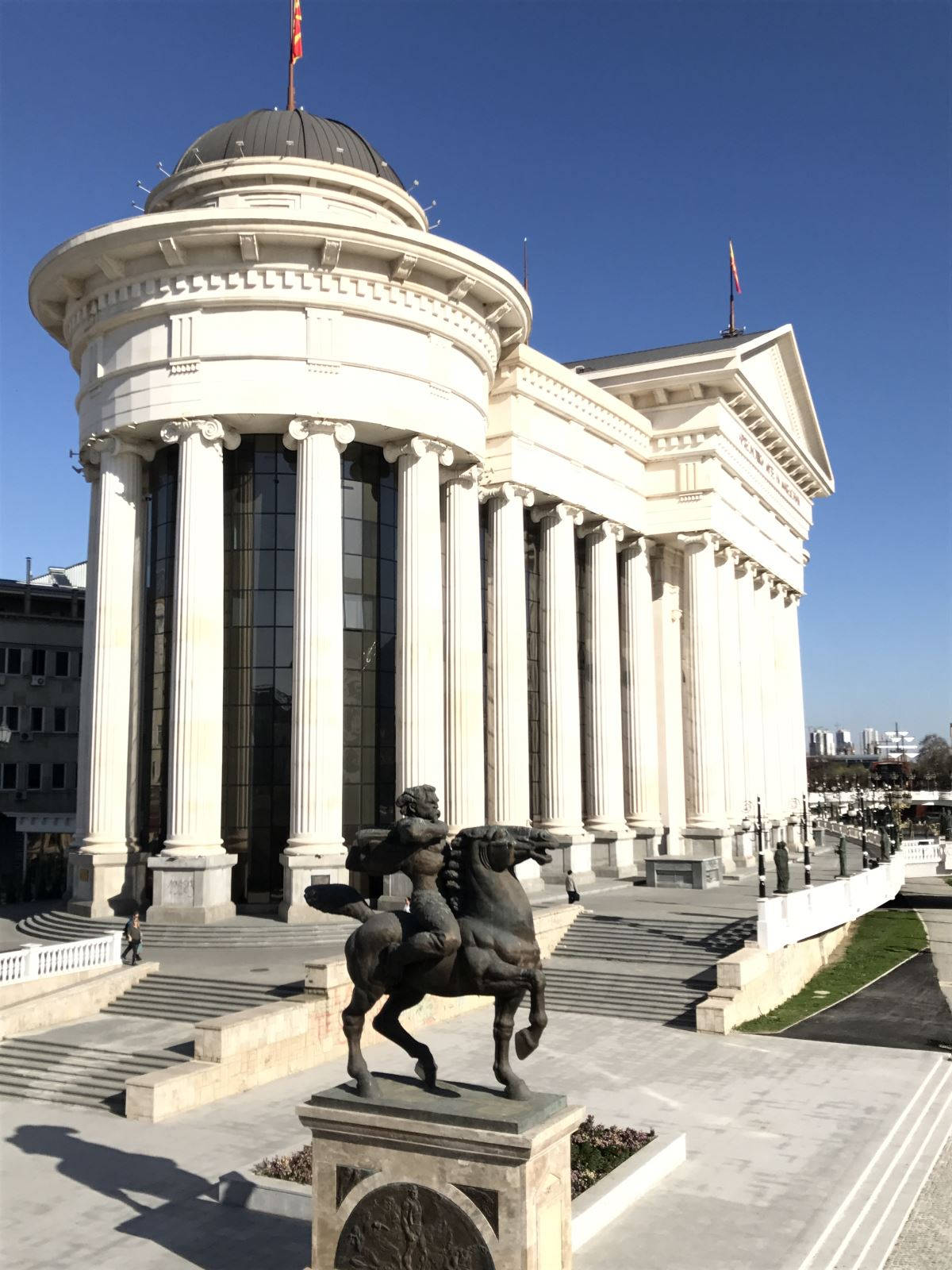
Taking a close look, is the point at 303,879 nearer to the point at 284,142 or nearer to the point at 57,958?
the point at 57,958

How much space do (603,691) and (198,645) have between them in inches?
765

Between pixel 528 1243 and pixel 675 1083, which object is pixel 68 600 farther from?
pixel 528 1243

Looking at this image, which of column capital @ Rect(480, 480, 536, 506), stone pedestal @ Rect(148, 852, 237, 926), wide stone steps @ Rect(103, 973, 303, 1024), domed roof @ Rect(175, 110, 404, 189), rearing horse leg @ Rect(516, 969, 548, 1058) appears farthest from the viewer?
column capital @ Rect(480, 480, 536, 506)

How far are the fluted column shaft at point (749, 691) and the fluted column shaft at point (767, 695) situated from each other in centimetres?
184

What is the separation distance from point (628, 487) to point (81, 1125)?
119ft

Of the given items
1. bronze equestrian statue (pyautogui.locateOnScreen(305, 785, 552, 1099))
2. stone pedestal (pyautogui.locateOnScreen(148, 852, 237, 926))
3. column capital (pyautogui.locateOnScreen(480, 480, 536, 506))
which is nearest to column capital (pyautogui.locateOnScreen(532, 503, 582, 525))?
column capital (pyautogui.locateOnScreen(480, 480, 536, 506))

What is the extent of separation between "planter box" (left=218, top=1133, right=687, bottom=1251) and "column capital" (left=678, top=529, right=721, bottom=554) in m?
36.9

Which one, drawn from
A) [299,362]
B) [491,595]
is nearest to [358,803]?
[491,595]

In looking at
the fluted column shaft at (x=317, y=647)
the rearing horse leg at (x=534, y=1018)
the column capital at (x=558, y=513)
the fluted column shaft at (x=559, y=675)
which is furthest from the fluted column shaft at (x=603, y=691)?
the rearing horse leg at (x=534, y=1018)

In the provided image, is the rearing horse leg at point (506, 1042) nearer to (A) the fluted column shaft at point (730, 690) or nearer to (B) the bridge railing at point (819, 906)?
(B) the bridge railing at point (819, 906)

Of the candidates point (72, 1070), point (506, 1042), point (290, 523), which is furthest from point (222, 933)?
point (506, 1042)

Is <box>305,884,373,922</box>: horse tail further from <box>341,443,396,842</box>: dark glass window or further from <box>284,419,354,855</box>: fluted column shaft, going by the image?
<box>341,443,396,842</box>: dark glass window

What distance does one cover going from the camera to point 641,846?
1865 inches

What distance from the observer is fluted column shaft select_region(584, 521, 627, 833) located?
46125 mm
